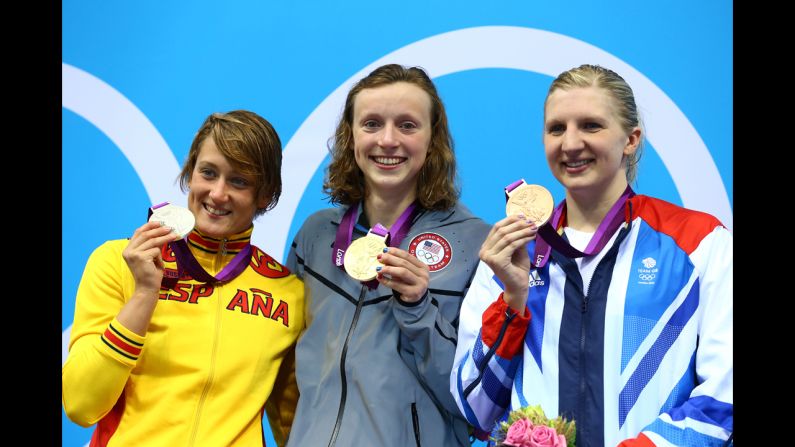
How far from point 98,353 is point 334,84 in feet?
5.69

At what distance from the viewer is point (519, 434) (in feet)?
6.42

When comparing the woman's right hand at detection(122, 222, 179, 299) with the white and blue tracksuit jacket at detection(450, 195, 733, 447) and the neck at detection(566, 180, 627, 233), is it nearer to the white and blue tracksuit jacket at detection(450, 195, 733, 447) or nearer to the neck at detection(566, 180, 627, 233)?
the white and blue tracksuit jacket at detection(450, 195, 733, 447)

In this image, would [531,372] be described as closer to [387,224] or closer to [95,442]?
[387,224]

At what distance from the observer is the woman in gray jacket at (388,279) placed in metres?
2.41

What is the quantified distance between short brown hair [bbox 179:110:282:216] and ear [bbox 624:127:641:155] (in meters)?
1.10

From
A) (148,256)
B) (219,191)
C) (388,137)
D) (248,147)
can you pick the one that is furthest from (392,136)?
(148,256)

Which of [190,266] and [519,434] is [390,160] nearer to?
[190,266]

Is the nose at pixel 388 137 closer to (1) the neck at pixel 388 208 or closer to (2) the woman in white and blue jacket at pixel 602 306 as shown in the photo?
(1) the neck at pixel 388 208

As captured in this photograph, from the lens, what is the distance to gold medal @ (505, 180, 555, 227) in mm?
2266

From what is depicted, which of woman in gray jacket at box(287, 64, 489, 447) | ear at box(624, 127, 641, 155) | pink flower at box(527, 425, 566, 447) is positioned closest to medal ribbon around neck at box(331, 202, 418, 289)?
woman in gray jacket at box(287, 64, 489, 447)

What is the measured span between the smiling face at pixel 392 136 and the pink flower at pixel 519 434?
93 centimetres

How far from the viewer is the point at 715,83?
131 inches

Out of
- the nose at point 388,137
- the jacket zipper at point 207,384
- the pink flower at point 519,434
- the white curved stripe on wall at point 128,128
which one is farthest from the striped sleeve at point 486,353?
the white curved stripe on wall at point 128,128

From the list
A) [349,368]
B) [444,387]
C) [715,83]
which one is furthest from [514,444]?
[715,83]
